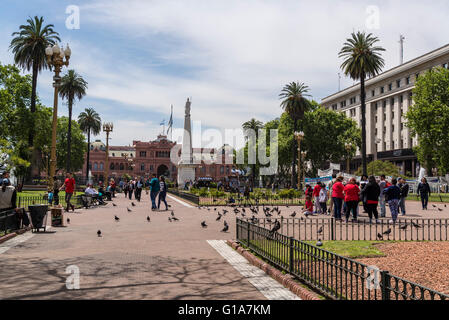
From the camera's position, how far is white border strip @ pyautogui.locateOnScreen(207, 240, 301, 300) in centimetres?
574

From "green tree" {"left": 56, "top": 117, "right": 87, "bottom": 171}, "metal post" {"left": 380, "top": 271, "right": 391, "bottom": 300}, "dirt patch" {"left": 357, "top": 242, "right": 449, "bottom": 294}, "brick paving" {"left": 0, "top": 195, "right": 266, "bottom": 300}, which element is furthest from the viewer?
"green tree" {"left": 56, "top": 117, "right": 87, "bottom": 171}

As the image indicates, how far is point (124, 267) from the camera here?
7.27 metres

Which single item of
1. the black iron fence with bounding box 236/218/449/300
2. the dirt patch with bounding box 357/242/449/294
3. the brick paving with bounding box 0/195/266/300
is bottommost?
the brick paving with bounding box 0/195/266/300

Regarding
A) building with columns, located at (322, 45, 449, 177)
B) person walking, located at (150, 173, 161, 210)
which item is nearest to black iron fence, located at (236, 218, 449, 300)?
person walking, located at (150, 173, 161, 210)

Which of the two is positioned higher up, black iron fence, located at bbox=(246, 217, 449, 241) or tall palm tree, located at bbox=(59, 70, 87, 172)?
tall palm tree, located at bbox=(59, 70, 87, 172)

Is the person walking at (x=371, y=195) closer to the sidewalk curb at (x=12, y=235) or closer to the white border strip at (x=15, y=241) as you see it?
the white border strip at (x=15, y=241)

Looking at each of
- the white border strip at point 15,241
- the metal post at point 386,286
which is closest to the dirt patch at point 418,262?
the metal post at point 386,286

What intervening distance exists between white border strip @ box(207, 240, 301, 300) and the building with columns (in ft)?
165

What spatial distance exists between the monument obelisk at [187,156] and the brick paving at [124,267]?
1320 inches

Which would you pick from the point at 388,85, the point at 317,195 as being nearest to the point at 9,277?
the point at 317,195

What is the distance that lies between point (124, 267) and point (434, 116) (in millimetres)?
38546

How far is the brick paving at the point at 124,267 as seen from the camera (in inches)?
224

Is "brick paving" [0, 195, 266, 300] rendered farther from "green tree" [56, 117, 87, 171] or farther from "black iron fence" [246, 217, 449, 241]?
"green tree" [56, 117, 87, 171]

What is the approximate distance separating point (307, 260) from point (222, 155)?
115 meters
